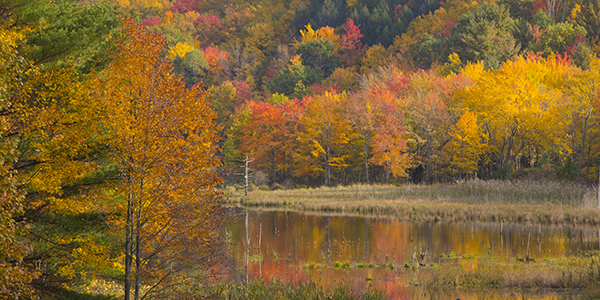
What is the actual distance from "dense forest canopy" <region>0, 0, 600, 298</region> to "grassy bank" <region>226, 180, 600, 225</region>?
18.7ft

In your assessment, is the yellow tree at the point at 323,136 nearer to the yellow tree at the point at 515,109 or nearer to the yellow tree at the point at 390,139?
the yellow tree at the point at 390,139

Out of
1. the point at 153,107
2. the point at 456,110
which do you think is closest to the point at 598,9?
the point at 456,110

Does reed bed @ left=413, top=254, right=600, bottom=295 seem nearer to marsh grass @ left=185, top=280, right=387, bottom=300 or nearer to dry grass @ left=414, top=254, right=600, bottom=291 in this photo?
dry grass @ left=414, top=254, right=600, bottom=291

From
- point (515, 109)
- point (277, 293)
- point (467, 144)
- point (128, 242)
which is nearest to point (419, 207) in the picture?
point (515, 109)

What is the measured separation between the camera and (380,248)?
23500mm

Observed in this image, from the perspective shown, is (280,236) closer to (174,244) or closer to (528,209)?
(528,209)

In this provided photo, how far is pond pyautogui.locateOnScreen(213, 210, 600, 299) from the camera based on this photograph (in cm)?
1798

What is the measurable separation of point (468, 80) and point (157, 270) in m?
44.1

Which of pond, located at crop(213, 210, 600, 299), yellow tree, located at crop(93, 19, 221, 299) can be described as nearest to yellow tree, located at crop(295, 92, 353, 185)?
pond, located at crop(213, 210, 600, 299)

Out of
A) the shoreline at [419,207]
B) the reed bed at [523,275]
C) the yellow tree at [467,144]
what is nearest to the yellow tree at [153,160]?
the reed bed at [523,275]

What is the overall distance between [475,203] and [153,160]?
81.0ft

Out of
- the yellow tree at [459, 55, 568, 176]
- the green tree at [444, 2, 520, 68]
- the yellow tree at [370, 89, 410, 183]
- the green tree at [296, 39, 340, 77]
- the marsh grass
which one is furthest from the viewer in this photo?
the green tree at [296, 39, 340, 77]

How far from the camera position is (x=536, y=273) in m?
16.4

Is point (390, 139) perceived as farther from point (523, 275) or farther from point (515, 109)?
point (523, 275)
